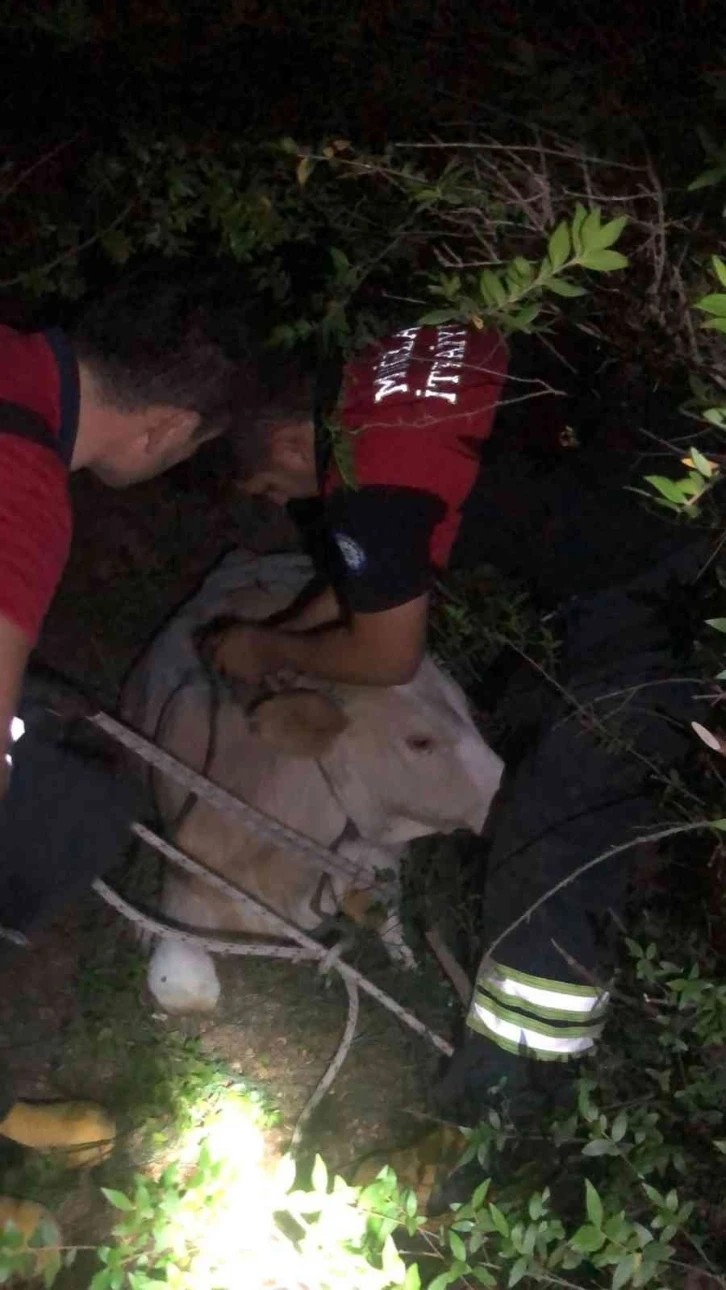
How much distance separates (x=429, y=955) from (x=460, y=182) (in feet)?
5.91

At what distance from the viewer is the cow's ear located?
2.15 metres

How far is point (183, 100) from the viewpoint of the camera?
1.91 metres

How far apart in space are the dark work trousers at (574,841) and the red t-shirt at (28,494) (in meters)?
0.99

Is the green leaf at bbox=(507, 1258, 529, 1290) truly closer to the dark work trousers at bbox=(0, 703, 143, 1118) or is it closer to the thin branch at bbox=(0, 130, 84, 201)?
the dark work trousers at bbox=(0, 703, 143, 1118)

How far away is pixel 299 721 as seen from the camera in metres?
2.15

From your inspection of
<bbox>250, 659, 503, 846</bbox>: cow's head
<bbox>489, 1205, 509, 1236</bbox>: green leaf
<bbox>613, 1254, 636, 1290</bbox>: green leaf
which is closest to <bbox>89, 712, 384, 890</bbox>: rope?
<bbox>250, 659, 503, 846</bbox>: cow's head

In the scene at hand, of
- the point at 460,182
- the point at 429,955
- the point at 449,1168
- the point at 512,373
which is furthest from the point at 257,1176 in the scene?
the point at 460,182

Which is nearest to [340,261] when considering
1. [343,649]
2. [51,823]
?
[343,649]

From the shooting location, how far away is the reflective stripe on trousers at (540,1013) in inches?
76.9

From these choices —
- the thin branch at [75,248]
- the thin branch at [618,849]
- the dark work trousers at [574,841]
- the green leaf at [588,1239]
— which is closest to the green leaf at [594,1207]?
the green leaf at [588,1239]

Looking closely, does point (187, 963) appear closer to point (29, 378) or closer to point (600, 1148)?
point (600, 1148)

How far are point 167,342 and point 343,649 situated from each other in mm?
692

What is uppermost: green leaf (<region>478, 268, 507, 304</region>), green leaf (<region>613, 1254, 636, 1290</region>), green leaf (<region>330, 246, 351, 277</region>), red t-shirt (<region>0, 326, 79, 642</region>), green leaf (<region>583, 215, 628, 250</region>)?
green leaf (<region>583, 215, 628, 250</region>)

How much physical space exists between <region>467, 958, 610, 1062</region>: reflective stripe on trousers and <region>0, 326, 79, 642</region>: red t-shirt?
3.96 feet
